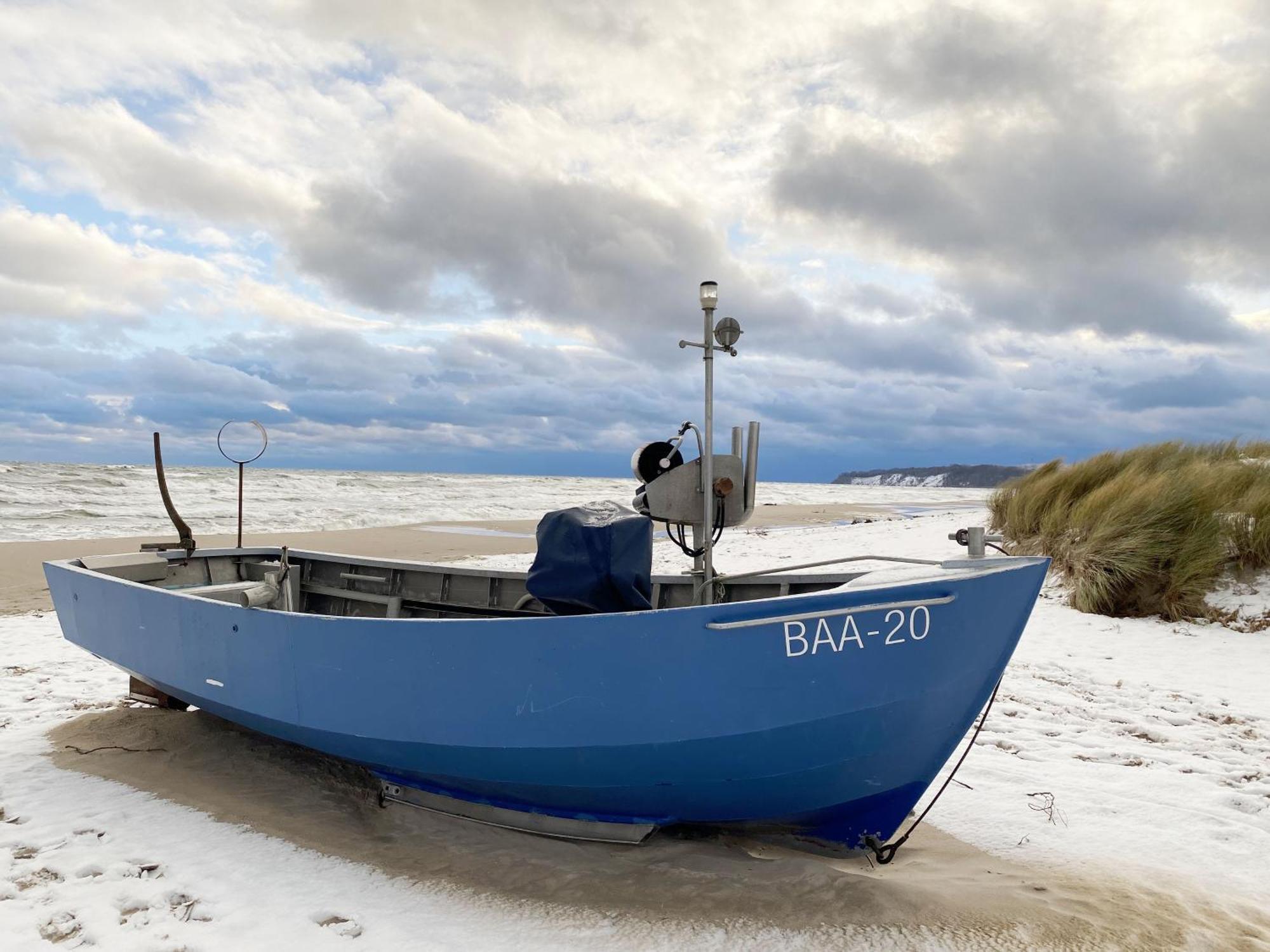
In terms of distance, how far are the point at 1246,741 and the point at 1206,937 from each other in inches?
111

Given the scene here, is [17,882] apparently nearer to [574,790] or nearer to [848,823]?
[574,790]

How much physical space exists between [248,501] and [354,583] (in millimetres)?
22664

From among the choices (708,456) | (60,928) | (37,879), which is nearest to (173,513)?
(37,879)

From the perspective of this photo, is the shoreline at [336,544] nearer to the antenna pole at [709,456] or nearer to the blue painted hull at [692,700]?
the blue painted hull at [692,700]

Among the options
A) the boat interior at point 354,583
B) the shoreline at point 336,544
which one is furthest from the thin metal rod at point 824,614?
the shoreline at point 336,544

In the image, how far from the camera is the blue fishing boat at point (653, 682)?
308 centimetres

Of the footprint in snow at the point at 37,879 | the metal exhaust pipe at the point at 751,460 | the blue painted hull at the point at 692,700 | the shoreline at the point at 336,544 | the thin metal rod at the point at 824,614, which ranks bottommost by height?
the footprint in snow at the point at 37,879

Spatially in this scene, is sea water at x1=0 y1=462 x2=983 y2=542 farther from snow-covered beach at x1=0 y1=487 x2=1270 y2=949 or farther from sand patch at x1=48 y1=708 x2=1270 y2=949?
sand patch at x1=48 y1=708 x2=1270 y2=949

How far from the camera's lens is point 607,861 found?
359 cm

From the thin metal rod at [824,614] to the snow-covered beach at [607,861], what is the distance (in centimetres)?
118

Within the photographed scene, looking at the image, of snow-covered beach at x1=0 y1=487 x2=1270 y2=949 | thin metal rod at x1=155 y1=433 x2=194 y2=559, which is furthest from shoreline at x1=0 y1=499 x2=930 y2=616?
snow-covered beach at x1=0 y1=487 x2=1270 y2=949

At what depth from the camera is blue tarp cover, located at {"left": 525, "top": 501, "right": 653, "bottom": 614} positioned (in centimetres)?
390

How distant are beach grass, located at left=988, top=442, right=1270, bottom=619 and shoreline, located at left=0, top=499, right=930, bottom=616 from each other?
32.2ft

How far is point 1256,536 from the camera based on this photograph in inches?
339
